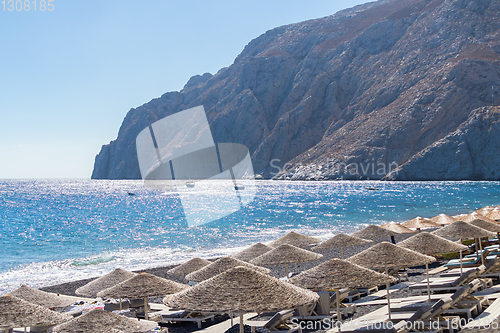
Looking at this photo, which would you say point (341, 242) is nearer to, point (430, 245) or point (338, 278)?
point (430, 245)

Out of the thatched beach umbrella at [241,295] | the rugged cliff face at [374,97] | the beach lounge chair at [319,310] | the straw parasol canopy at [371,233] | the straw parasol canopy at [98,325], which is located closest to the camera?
the thatched beach umbrella at [241,295]

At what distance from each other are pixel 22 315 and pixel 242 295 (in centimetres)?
394

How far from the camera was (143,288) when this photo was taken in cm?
921

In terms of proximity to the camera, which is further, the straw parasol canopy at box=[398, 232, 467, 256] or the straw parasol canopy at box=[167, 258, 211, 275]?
the straw parasol canopy at box=[167, 258, 211, 275]

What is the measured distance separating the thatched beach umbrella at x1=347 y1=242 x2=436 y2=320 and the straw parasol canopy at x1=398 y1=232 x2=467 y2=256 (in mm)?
1865

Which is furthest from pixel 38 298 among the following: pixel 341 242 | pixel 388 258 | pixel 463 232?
pixel 463 232

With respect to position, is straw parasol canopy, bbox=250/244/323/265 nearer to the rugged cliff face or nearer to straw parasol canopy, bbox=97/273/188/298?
straw parasol canopy, bbox=97/273/188/298

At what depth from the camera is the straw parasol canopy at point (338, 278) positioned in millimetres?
6934

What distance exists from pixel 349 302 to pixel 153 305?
539 centimetres

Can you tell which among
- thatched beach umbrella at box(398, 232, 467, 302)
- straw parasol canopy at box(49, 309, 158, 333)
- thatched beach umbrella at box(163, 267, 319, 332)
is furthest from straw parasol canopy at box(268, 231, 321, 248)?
thatched beach umbrella at box(163, 267, 319, 332)

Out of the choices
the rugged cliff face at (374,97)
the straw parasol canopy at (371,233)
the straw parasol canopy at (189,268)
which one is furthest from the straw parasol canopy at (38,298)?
the rugged cliff face at (374,97)

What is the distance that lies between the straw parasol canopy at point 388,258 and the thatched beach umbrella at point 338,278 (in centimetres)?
124

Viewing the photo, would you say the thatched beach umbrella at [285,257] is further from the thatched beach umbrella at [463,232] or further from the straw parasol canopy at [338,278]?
the straw parasol canopy at [338,278]

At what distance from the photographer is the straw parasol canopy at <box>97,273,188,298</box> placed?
9.13m
